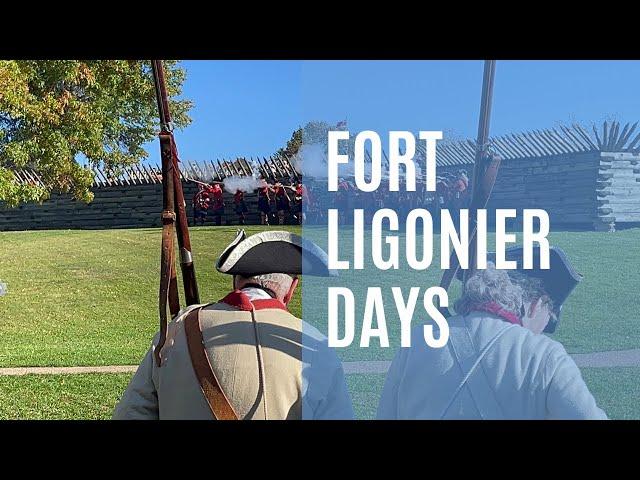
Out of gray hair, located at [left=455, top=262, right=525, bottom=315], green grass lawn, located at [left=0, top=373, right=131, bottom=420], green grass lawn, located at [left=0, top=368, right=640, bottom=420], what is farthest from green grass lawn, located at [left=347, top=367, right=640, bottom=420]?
gray hair, located at [left=455, top=262, right=525, bottom=315]

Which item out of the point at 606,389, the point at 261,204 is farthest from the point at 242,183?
the point at 606,389

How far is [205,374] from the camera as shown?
1.92 metres

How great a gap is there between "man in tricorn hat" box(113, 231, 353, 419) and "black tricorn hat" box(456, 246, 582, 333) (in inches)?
21.2

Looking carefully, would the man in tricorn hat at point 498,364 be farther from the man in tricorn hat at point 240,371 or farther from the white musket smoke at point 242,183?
the white musket smoke at point 242,183

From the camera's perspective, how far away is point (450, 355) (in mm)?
1934

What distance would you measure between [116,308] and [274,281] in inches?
323

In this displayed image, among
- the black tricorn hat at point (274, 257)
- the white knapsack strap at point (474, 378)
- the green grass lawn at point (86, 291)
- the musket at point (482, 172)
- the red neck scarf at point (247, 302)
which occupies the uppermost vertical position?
the musket at point (482, 172)

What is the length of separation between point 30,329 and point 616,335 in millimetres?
6634

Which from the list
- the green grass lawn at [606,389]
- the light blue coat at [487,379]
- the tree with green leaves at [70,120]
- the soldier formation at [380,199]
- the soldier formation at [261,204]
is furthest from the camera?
the tree with green leaves at [70,120]

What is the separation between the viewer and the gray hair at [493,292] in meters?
1.95

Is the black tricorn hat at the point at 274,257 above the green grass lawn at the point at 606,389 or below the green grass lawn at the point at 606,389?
above

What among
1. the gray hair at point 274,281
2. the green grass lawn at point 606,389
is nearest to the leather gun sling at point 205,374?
the gray hair at point 274,281

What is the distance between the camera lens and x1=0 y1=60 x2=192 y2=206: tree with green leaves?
1030cm
